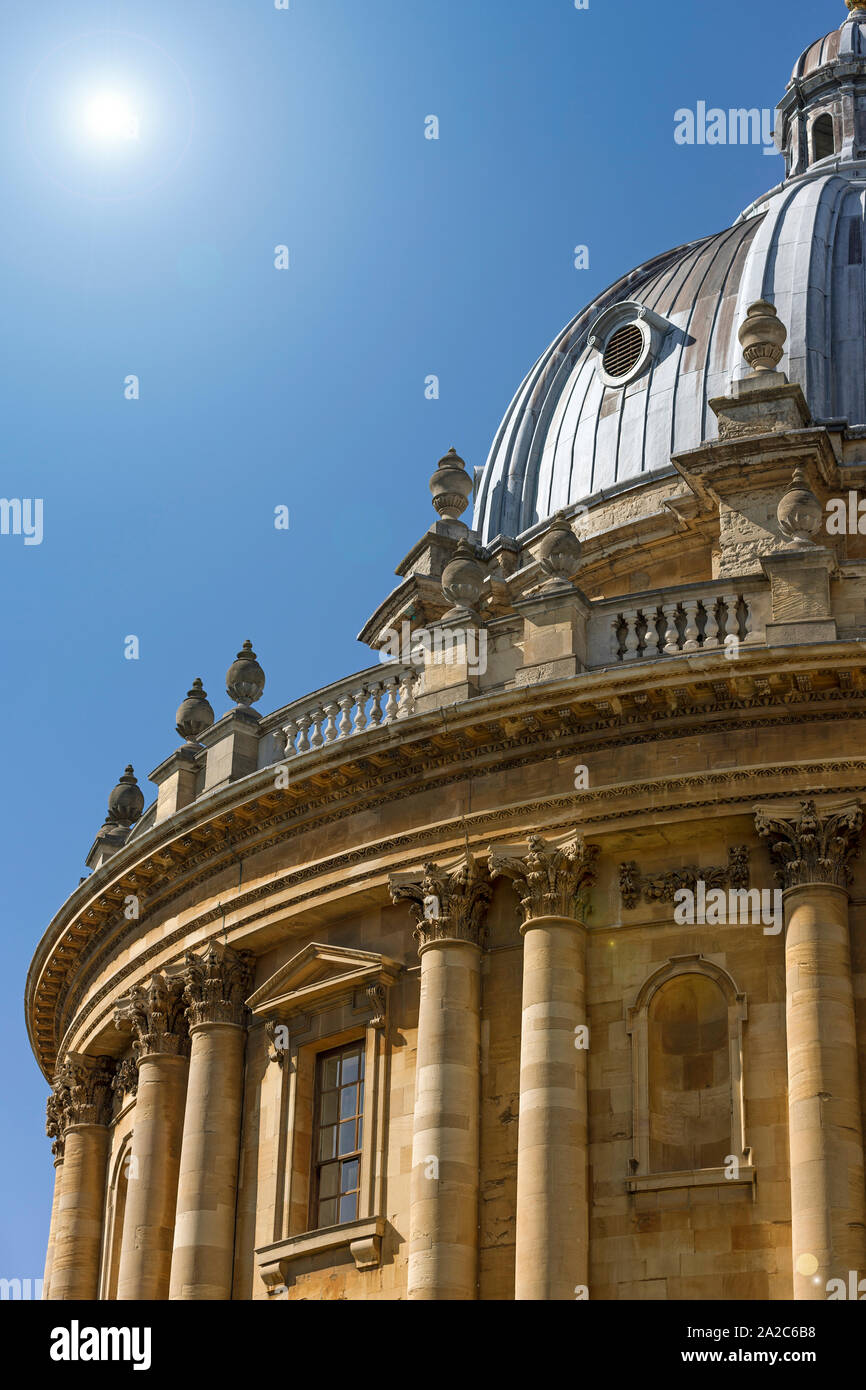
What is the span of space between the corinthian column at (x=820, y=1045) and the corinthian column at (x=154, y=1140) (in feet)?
30.3

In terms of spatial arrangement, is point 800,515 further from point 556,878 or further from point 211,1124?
point 211,1124

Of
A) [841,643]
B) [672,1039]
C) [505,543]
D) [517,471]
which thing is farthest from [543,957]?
[517,471]

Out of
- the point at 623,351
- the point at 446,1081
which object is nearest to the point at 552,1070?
the point at 446,1081

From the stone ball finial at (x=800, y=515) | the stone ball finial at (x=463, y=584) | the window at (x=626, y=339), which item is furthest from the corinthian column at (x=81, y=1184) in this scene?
the window at (x=626, y=339)

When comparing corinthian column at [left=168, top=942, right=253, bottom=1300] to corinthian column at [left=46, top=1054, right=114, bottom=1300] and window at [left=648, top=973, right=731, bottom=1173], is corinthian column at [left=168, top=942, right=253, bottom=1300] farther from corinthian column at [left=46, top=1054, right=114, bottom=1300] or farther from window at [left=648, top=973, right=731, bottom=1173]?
window at [left=648, top=973, right=731, bottom=1173]

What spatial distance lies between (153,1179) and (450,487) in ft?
44.2

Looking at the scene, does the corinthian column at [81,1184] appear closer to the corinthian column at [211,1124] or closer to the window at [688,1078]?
the corinthian column at [211,1124]

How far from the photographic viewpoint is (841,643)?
24.4 metres

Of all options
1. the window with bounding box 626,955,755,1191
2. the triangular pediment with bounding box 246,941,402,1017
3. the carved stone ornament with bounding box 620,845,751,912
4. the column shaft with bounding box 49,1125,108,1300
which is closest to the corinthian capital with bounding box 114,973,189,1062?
the triangular pediment with bounding box 246,941,402,1017

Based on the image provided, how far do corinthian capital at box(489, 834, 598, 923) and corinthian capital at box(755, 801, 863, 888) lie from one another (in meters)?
2.29

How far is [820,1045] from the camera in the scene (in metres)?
23.3

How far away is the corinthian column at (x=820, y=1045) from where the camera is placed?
22.4 metres

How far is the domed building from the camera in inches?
941
